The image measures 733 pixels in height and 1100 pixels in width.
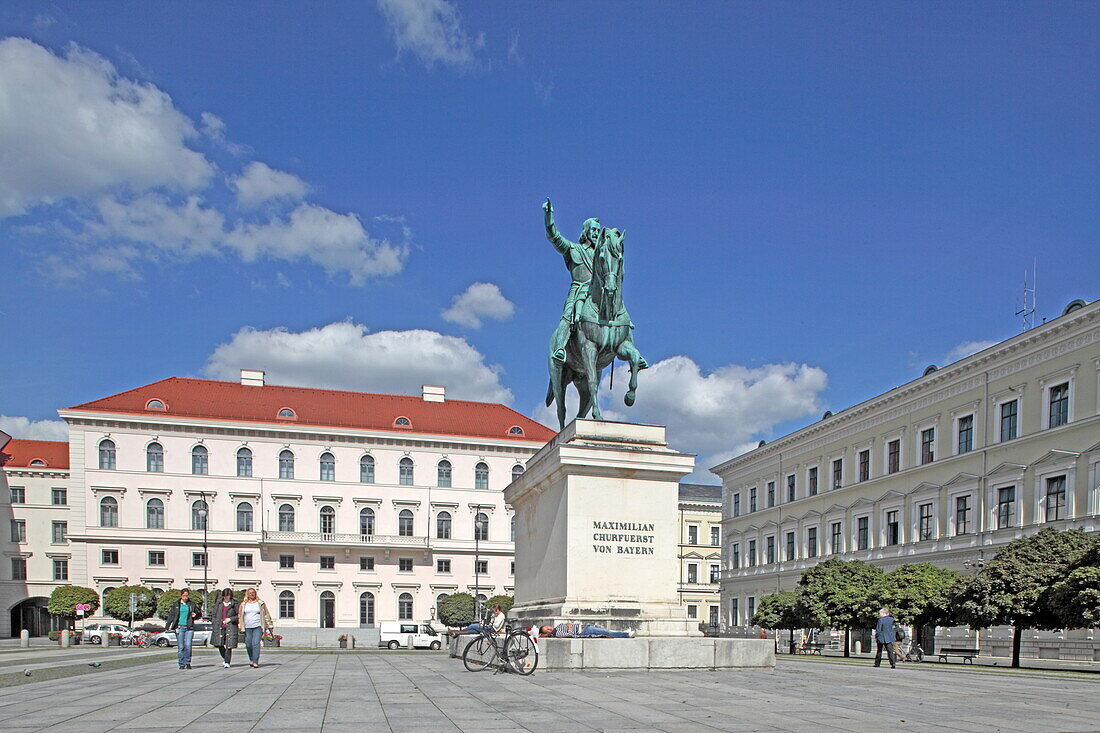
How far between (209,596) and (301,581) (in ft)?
31.1

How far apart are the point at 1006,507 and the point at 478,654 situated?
34992mm

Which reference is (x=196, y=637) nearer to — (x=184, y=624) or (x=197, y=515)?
(x=197, y=515)

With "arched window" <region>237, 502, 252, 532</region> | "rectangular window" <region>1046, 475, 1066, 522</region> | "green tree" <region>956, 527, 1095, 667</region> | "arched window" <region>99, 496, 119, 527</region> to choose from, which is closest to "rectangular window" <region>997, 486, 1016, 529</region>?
"rectangular window" <region>1046, 475, 1066, 522</region>

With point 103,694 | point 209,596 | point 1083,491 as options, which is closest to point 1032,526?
point 1083,491

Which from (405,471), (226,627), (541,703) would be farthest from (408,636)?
(541,703)

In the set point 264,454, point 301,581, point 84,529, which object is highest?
point 264,454

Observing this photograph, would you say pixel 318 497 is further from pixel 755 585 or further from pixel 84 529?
pixel 755 585

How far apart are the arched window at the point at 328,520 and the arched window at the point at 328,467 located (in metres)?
2.52

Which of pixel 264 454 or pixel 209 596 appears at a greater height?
pixel 264 454

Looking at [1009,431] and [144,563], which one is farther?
[144,563]

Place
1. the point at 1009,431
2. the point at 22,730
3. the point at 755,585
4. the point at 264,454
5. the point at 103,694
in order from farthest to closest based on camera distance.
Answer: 1. the point at 264,454
2. the point at 755,585
3. the point at 1009,431
4. the point at 103,694
5. the point at 22,730

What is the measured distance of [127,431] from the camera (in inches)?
2798

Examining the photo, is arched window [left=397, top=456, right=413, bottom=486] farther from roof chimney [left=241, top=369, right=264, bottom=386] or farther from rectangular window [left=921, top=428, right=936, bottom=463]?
rectangular window [left=921, top=428, right=936, bottom=463]

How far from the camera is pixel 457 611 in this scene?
64188 millimetres
